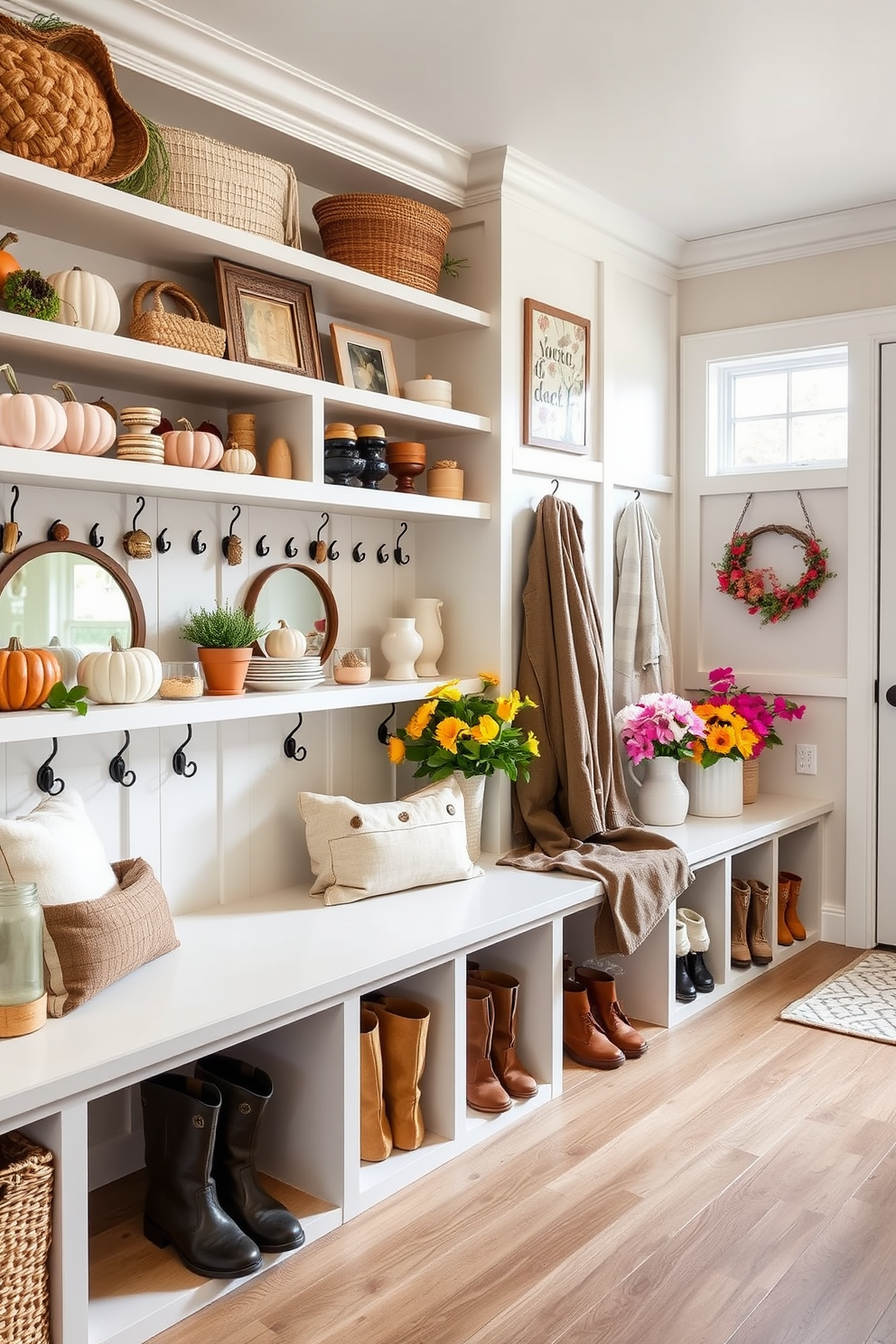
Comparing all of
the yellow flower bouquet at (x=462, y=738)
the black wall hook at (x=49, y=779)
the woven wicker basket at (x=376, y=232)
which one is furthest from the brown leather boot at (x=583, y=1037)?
the woven wicker basket at (x=376, y=232)

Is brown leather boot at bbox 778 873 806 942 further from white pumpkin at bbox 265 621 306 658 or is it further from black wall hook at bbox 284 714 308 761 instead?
white pumpkin at bbox 265 621 306 658

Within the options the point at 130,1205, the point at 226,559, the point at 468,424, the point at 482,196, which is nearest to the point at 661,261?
the point at 482,196

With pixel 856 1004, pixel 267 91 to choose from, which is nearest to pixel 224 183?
pixel 267 91

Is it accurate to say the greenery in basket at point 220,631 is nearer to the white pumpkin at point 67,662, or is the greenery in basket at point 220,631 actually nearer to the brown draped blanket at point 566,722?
the white pumpkin at point 67,662

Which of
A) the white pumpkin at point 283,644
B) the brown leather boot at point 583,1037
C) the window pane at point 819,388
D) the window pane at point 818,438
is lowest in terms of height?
the brown leather boot at point 583,1037

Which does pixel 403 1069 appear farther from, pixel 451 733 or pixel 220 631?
pixel 220 631

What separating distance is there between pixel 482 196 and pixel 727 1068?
2.48m

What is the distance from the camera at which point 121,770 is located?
2.53 m

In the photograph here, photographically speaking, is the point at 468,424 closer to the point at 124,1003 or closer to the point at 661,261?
the point at 661,261

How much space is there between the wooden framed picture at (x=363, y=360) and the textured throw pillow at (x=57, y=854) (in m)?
1.38

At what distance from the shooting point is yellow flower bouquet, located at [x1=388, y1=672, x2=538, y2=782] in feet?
9.90

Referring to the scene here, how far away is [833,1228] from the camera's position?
86.2 inches

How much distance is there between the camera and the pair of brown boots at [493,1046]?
2590 mm

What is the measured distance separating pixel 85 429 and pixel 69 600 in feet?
1.32
